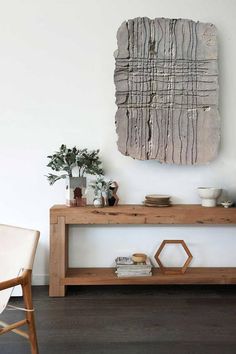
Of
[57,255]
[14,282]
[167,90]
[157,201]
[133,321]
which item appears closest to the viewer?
[14,282]

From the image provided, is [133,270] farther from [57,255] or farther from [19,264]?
[19,264]

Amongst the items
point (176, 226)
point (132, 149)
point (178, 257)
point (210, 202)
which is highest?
point (132, 149)

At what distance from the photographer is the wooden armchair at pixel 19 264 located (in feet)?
5.65

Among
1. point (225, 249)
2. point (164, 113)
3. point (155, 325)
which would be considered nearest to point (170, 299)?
point (155, 325)

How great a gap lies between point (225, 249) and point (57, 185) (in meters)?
1.60

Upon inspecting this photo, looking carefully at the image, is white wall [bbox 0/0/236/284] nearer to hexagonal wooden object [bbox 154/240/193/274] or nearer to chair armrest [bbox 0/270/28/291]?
hexagonal wooden object [bbox 154/240/193/274]

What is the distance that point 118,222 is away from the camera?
286 cm

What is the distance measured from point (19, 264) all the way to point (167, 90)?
6.42ft

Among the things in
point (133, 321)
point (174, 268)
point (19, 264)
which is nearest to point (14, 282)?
point (19, 264)

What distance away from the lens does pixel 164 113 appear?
3.12m

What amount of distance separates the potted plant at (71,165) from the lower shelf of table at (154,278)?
1.91ft

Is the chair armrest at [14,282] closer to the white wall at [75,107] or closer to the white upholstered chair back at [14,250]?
the white upholstered chair back at [14,250]

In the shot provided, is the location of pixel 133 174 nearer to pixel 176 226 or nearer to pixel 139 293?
pixel 176 226

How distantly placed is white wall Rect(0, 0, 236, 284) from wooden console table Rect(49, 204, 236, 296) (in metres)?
0.31
